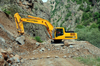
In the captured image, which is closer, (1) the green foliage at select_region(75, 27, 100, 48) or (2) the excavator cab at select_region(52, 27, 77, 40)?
(2) the excavator cab at select_region(52, 27, 77, 40)

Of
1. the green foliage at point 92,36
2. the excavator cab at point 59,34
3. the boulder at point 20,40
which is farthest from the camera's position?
the green foliage at point 92,36

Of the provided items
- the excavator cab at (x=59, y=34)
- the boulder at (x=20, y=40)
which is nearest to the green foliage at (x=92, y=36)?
the excavator cab at (x=59, y=34)

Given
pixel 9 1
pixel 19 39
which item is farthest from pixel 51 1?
pixel 19 39

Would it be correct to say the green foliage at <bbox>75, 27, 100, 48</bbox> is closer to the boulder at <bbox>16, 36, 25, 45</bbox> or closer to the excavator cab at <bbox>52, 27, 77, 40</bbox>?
the excavator cab at <bbox>52, 27, 77, 40</bbox>

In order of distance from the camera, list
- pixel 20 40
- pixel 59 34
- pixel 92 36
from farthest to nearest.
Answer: pixel 92 36 → pixel 59 34 → pixel 20 40

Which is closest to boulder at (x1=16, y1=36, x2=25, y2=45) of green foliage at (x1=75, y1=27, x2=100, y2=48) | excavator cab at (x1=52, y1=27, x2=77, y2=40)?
excavator cab at (x1=52, y1=27, x2=77, y2=40)

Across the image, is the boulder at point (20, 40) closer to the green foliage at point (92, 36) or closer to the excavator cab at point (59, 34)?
the excavator cab at point (59, 34)

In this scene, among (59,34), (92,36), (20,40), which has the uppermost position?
(59,34)

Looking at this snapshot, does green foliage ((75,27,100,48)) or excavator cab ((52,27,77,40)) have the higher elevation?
excavator cab ((52,27,77,40))

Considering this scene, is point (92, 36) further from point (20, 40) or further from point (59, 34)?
point (20, 40)

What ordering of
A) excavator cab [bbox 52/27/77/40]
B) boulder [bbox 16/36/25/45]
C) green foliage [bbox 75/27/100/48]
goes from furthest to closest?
green foliage [bbox 75/27/100/48] → excavator cab [bbox 52/27/77/40] → boulder [bbox 16/36/25/45]

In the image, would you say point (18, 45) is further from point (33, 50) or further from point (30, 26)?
point (30, 26)

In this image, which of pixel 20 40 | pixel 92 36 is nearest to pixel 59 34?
pixel 20 40

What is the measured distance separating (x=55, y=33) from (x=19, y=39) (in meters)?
4.80
